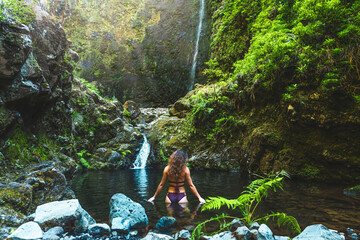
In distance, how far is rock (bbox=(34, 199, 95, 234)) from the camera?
3340mm

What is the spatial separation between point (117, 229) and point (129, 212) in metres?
0.46

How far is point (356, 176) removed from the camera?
6598 mm

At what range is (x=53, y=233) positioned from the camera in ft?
10.3

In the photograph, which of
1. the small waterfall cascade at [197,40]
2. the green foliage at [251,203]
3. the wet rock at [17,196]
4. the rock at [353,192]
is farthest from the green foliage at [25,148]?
the small waterfall cascade at [197,40]

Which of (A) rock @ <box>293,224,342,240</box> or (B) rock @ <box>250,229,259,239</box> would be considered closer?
(A) rock @ <box>293,224,342,240</box>

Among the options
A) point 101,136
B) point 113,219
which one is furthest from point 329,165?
point 101,136

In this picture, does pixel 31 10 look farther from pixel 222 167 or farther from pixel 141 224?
pixel 222 167

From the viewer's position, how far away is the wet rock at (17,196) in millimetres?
3890

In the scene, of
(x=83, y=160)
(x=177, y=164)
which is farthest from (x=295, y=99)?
(x=83, y=160)

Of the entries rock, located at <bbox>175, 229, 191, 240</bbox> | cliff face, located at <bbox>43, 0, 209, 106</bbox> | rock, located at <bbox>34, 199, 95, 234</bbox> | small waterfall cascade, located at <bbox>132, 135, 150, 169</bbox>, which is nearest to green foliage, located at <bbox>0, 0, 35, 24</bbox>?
rock, located at <bbox>34, 199, 95, 234</bbox>

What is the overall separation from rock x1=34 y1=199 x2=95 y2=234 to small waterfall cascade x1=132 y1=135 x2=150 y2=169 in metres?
11.5

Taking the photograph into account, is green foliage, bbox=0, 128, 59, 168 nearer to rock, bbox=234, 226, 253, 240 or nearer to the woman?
the woman

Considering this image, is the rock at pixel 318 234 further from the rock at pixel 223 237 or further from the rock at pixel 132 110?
the rock at pixel 132 110

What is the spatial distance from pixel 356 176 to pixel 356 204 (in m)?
2.57
